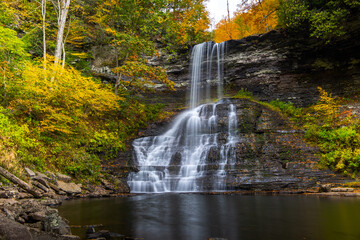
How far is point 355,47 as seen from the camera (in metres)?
16.1

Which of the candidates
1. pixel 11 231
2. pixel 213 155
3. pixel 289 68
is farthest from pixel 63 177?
pixel 289 68

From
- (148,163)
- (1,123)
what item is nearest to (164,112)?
(148,163)

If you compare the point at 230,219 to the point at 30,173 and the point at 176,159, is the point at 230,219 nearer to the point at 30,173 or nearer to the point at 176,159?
the point at 30,173

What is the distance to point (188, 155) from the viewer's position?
12273 mm

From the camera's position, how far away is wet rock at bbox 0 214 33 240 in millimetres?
2775

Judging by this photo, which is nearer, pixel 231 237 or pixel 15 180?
pixel 231 237

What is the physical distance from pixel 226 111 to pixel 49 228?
12.6m

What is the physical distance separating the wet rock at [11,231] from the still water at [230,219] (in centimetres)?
121

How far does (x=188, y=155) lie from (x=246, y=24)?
20.6 meters

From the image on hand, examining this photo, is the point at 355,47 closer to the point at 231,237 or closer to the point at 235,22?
the point at 235,22

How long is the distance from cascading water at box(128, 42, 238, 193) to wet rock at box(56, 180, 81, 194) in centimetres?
265

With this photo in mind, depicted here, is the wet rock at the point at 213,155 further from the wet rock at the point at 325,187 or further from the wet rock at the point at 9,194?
the wet rock at the point at 9,194

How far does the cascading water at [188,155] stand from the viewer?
10.5 m

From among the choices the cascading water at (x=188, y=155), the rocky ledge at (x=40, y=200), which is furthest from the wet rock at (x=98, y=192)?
the cascading water at (x=188, y=155)
